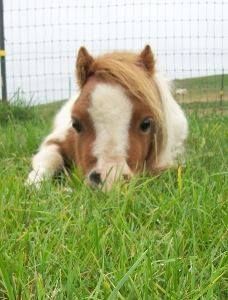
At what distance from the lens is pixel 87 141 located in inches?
124

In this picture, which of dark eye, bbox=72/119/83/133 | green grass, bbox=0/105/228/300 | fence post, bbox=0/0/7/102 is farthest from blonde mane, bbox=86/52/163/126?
fence post, bbox=0/0/7/102

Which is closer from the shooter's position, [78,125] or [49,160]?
[78,125]

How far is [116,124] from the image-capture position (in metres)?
3.08

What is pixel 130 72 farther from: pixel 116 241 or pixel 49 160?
pixel 116 241

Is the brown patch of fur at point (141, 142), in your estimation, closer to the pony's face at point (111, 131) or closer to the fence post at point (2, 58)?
the pony's face at point (111, 131)

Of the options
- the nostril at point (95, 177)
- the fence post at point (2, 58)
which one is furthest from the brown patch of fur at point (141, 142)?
the fence post at point (2, 58)

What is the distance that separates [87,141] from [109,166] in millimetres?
293

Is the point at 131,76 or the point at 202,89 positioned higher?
the point at 131,76

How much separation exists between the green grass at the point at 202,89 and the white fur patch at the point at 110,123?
382 cm

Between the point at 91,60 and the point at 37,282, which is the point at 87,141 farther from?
the point at 37,282

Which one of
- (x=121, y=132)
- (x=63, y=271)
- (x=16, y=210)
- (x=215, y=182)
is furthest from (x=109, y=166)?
(x=63, y=271)

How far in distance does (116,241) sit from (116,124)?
4.10ft

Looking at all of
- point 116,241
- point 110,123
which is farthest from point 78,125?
point 116,241

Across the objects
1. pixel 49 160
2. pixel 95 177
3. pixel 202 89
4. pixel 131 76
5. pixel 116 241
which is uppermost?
pixel 131 76
